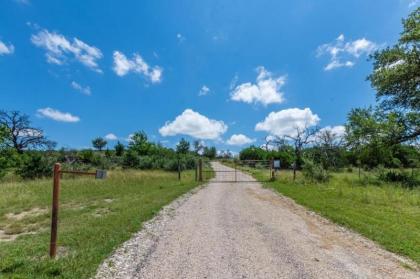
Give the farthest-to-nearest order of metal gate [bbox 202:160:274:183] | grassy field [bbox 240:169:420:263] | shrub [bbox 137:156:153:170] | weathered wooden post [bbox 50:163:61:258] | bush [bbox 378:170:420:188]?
shrub [bbox 137:156:153:170] < metal gate [bbox 202:160:274:183] < bush [bbox 378:170:420:188] < grassy field [bbox 240:169:420:263] < weathered wooden post [bbox 50:163:61:258]

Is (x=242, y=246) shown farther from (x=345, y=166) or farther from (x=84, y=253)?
(x=345, y=166)

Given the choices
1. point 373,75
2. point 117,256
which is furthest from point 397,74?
point 117,256

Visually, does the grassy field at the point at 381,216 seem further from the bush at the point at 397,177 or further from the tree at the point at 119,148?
→ the tree at the point at 119,148

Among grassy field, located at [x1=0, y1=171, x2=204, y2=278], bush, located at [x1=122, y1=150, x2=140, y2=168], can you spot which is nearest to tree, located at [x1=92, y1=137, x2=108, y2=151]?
bush, located at [x1=122, y1=150, x2=140, y2=168]

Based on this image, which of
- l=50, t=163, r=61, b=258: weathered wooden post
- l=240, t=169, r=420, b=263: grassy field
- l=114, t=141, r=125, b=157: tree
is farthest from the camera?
l=114, t=141, r=125, b=157: tree

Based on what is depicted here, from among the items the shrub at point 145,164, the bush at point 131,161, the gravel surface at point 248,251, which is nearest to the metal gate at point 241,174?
the shrub at point 145,164

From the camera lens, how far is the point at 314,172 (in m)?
18.4

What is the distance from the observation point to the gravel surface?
4.12m

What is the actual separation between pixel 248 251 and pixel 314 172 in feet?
48.8

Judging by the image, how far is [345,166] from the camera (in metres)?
46.0

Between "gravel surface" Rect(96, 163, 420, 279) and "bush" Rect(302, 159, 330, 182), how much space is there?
11.0 meters

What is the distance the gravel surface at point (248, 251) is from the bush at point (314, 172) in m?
11.0

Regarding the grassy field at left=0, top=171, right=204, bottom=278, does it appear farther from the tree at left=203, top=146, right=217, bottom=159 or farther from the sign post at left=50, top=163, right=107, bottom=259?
the tree at left=203, top=146, right=217, bottom=159

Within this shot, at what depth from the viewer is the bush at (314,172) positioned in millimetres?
18250
